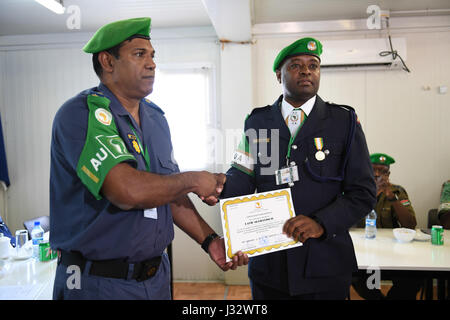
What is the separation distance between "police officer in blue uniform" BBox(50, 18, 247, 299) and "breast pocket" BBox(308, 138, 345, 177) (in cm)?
54

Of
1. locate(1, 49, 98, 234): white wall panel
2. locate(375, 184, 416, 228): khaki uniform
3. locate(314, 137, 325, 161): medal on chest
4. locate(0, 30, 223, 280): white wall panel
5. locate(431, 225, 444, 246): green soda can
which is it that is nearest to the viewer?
locate(314, 137, 325, 161): medal on chest

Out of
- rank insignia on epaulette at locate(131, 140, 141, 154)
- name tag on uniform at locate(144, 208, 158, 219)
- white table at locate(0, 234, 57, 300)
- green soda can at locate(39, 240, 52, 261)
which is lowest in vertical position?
white table at locate(0, 234, 57, 300)

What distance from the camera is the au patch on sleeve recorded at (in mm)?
1162

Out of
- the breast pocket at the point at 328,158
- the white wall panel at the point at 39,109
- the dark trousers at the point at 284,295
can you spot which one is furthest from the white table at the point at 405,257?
the white wall panel at the point at 39,109

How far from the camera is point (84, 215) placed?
1.26 metres

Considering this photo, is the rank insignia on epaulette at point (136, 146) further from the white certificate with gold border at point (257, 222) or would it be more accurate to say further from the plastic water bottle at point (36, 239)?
the plastic water bottle at point (36, 239)

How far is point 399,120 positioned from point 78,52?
4.48 m

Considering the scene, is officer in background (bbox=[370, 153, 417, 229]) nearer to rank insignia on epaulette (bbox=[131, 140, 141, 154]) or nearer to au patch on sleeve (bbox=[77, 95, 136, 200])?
rank insignia on epaulette (bbox=[131, 140, 141, 154])

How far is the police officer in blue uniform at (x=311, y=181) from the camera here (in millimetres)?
1531

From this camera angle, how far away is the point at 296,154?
164cm

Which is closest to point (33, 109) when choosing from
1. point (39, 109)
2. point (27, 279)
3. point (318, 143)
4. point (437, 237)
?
point (39, 109)

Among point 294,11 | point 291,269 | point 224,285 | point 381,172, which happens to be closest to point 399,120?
point 381,172

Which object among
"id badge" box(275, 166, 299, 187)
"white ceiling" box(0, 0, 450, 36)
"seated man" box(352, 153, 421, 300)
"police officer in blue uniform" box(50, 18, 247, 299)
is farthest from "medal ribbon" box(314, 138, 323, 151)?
"white ceiling" box(0, 0, 450, 36)

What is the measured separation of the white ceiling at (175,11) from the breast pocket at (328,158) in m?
2.68
